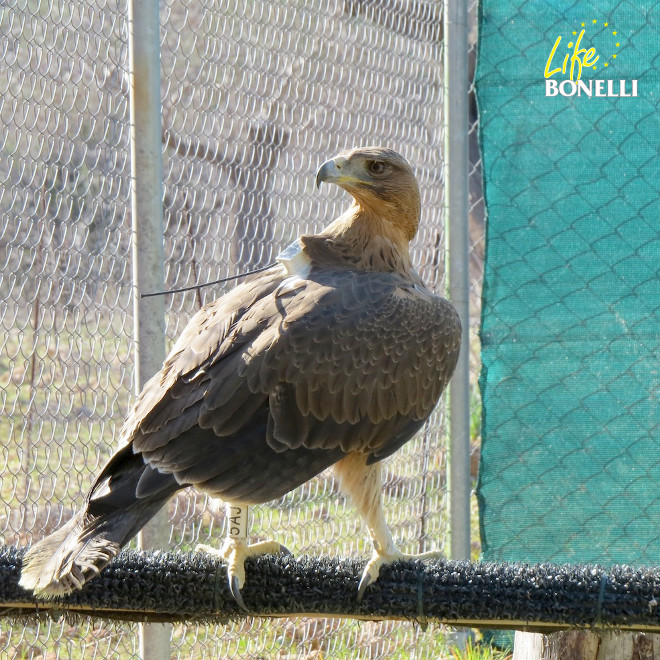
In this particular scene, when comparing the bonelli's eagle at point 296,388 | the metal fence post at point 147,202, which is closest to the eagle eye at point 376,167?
the bonelli's eagle at point 296,388

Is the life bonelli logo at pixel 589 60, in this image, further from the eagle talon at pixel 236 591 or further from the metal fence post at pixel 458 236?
the eagle talon at pixel 236 591

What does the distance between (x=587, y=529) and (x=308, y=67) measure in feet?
7.70

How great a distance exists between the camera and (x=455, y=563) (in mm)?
2693

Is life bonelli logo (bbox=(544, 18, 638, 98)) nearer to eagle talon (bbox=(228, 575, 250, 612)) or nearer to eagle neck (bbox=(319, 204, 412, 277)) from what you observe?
eagle neck (bbox=(319, 204, 412, 277))

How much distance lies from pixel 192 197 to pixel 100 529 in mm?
1713

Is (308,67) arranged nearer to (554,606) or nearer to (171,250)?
(171,250)

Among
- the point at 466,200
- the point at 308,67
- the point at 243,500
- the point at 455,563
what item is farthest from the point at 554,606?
the point at 308,67

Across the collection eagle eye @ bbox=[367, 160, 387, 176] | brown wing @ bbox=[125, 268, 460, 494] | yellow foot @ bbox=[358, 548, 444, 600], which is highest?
eagle eye @ bbox=[367, 160, 387, 176]

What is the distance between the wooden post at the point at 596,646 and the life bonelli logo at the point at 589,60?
2358mm

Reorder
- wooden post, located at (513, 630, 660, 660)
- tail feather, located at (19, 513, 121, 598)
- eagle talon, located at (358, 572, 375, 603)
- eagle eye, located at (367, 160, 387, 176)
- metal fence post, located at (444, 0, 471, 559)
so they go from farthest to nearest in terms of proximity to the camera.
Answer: metal fence post, located at (444, 0, 471, 559), eagle eye, located at (367, 160, 387, 176), wooden post, located at (513, 630, 660, 660), eagle talon, located at (358, 572, 375, 603), tail feather, located at (19, 513, 121, 598)

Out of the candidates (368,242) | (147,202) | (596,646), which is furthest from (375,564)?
(147,202)

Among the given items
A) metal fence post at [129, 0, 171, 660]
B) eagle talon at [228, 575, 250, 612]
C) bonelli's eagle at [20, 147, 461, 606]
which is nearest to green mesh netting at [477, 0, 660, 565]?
bonelli's eagle at [20, 147, 461, 606]

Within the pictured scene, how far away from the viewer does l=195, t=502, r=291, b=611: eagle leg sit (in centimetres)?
271

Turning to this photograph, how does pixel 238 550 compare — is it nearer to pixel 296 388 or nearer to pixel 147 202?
pixel 296 388
